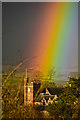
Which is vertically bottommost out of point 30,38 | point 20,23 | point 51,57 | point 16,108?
point 16,108

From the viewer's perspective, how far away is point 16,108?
1845 millimetres

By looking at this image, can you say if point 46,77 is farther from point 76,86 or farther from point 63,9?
point 63,9

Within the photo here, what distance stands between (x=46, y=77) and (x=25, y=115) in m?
1.79

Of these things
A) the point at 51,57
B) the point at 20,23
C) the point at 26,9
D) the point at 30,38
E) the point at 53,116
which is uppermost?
the point at 26,9

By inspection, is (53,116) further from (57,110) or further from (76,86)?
(76,86)

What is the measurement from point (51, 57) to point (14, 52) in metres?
1.12

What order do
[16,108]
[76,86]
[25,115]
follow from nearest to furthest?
[16,108] → [25,115] → [76,86]

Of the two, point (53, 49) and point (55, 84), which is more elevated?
point (53, 49)

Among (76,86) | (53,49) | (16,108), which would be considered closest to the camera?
(16,108)

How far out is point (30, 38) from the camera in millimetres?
3865

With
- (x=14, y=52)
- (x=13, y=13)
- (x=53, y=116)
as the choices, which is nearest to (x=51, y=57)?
(x=14, y=52)

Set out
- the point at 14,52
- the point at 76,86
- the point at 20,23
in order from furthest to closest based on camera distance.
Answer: the point at 20,23 → the point at 14,52 → the point at 76,86

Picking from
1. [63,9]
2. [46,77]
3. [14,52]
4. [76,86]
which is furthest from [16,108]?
[63,9]

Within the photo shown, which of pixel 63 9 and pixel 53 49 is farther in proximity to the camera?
pixel 53 49
